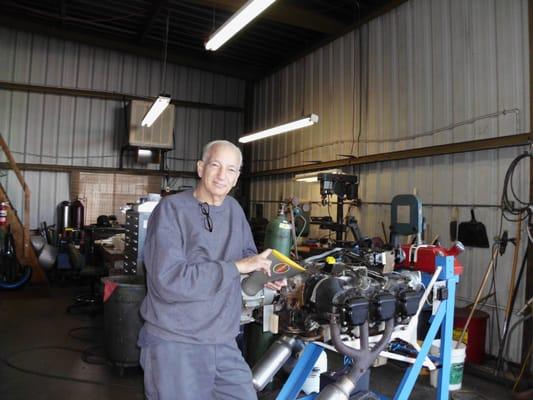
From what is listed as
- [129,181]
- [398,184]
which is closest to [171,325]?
[398,184]

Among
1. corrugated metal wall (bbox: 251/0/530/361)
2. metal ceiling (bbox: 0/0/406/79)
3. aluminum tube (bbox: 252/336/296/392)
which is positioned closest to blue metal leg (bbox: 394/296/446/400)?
aluminum tube (bbox: 252/336/296/392)

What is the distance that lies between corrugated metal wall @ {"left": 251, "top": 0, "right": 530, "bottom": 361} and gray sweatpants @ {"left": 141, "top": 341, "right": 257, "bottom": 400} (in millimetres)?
3304

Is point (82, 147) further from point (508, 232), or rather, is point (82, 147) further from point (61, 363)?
point (508, 232)

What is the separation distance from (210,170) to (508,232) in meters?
3.41

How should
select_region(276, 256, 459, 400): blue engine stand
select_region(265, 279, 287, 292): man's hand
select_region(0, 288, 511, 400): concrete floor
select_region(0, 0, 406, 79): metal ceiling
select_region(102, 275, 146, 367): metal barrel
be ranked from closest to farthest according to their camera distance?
1. select_region(265, 279, 287, 292): man's hand
2. select_region(276, 256, 459, 400): blue engine stand
3. select_region(0, 288, 511, 400): concrete floor
4. select_region(102, 275, 146, 367): metal barrel
5. select_region(0, 0, 406, 79): metal ceiling

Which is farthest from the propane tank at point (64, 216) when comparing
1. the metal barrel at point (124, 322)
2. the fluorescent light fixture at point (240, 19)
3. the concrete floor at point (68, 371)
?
the metal barrel at point (124, 322)

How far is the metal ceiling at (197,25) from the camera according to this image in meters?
5.95

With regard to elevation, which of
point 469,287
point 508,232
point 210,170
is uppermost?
point 210,170

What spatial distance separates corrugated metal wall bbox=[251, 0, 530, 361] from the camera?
402cm

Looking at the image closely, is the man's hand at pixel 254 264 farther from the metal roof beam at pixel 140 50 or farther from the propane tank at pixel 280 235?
the metal roof beam at pixel 140 50

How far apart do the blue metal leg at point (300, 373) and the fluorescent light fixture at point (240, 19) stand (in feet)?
8.43

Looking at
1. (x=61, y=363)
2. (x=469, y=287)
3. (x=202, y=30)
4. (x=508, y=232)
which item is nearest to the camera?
(x=61, y=363)

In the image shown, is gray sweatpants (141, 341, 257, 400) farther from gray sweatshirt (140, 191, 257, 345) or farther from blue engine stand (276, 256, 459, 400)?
blue engine stand (276, 256, 459, 400)

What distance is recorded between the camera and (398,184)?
5277mm
